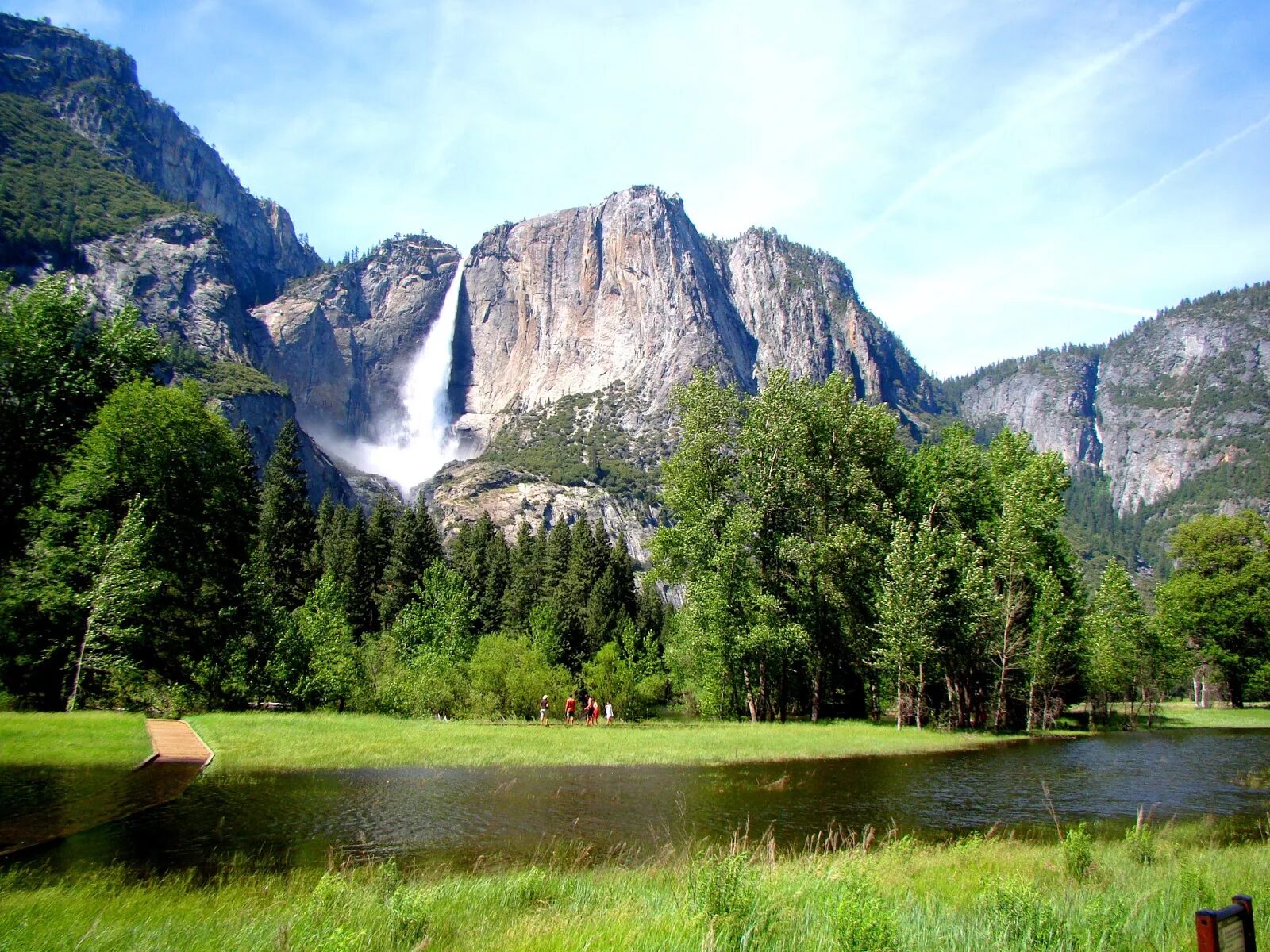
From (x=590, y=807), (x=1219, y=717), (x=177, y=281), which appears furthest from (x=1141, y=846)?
(x=177, y=281)

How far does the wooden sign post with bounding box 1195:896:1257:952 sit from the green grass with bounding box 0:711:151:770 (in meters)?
20.1

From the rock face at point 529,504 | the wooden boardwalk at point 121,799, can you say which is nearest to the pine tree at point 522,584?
the wooden boardwalk at point 121,799

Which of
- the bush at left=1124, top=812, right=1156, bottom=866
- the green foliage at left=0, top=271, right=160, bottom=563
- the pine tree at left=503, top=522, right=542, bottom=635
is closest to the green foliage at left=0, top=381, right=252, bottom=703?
the green foliage at left=0, top=271, right=160, bottom=563

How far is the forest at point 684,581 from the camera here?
1156 inches

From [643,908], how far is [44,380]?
36.0 metres

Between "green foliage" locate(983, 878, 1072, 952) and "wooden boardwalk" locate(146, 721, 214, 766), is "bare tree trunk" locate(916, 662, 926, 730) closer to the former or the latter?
"green foliage" locate(983, 878, 1072, 952)

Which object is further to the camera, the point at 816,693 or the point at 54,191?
the point at 54,191

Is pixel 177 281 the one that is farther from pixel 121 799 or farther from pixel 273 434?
pixel 121 799

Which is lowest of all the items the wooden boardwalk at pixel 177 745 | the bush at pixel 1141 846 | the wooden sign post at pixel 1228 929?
the wooden boardwalk at pixel 177 745

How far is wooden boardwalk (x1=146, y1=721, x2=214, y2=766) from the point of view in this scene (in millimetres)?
18625

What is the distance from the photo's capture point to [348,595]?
62875mm

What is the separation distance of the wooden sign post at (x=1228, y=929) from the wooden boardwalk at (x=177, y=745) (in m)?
20.9

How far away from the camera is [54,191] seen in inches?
6284

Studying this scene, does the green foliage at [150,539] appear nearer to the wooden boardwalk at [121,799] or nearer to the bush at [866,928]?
the wooden boardwalk at [121,799]
